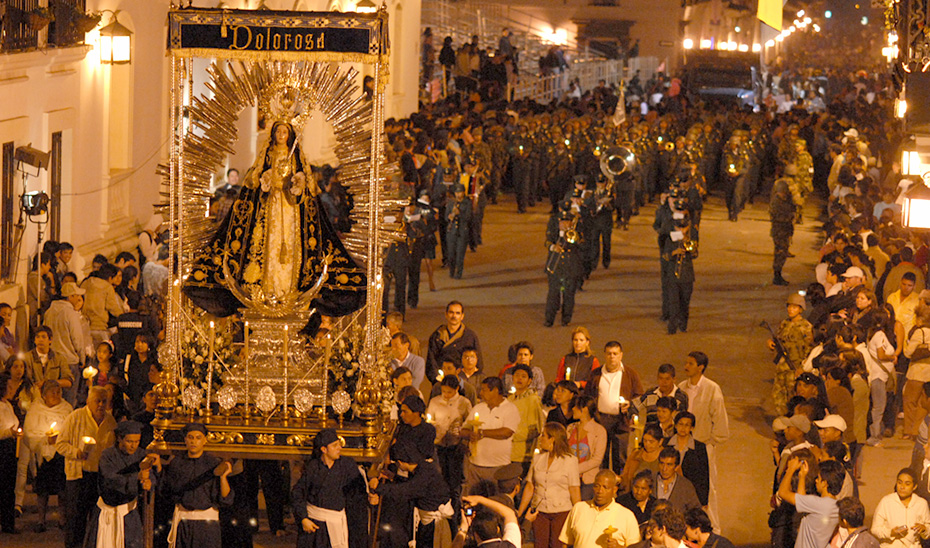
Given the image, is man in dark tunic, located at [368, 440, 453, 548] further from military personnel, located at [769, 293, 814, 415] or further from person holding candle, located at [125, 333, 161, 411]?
military personnel, located at [769, 293, 814, 415]

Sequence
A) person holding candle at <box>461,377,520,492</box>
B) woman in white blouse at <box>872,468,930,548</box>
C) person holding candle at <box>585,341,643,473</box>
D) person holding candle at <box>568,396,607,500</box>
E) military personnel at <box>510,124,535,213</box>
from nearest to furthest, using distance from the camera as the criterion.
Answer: woman in white blouse at <box>872,468,930,548</box> → person holding candle at <box>568,396,607,500</box> → person holding candle at <box>461,377,520,492</box> → person holding candle at <box>585,341,643,473</box> → military personnel at <box>510,124,535,213</box>

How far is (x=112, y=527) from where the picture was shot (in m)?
9.68

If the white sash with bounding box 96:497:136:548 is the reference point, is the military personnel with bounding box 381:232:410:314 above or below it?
above

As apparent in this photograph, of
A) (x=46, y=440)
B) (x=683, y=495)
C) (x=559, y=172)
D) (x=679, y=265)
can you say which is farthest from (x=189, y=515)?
(x=559, y=172)

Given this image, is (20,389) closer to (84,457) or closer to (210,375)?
(84,457)

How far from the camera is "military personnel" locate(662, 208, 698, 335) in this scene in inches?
677

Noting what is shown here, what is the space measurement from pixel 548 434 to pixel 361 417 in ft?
4.78

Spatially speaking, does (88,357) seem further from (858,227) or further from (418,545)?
(858,227)

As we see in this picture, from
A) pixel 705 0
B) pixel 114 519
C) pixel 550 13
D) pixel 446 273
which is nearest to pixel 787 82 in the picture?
pixel 705 0

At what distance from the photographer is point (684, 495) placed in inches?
380

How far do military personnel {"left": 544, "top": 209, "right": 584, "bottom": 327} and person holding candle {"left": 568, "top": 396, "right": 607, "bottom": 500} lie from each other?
23.2ft

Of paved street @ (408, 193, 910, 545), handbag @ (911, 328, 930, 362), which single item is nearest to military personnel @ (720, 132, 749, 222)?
paved street @ (408, 193, 910, 545)

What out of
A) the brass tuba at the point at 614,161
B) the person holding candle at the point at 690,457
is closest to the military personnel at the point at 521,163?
the brass tuba at the point at 614,161

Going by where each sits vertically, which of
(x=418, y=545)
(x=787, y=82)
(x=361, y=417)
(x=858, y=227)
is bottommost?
(x=418, y=545)
